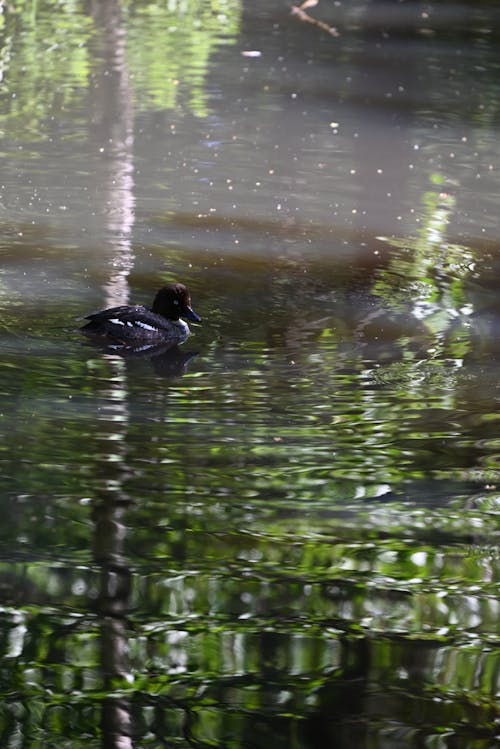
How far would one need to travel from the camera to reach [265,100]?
17469 millimetres

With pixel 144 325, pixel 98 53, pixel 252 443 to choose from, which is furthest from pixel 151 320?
pixel 98 53

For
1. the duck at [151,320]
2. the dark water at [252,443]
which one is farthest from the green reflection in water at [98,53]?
the duck at [151,320]

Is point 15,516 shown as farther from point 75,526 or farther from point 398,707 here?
point 398,707

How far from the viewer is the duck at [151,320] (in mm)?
8523

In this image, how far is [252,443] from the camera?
23.1 ft

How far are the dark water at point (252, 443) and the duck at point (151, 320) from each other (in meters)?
0.15

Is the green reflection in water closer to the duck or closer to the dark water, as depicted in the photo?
the dark water

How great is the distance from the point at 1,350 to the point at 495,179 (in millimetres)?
7014

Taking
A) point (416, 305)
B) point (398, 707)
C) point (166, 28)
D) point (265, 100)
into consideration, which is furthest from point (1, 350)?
point (166, 28)

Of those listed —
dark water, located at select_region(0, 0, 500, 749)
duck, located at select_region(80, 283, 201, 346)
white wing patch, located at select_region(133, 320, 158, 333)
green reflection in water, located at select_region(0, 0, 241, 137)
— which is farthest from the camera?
green reflection in water, located at select_region(0, 0, 241, 137)

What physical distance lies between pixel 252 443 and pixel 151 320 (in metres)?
1.88

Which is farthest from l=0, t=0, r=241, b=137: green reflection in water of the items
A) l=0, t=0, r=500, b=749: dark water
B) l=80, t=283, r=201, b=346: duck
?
l=80, t=283, r=201, b=346: duck

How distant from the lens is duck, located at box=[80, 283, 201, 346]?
8.52m

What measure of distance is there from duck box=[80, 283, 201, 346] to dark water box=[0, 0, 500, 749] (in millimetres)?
148
